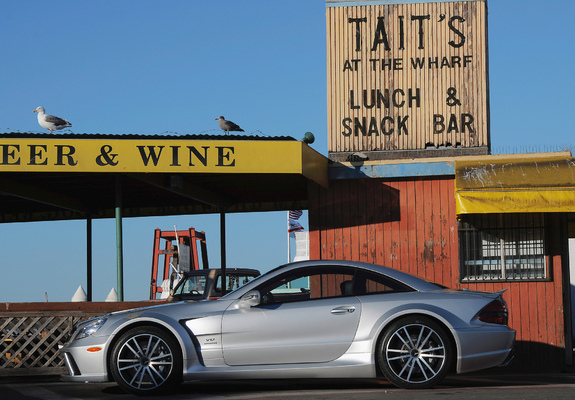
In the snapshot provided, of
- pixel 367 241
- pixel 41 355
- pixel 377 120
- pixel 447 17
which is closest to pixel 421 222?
pixel 367 241

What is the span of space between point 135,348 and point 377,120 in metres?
7.66

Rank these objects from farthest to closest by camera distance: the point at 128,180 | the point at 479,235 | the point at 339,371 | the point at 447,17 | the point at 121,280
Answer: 1. the point at 447,17
2. the point at 128,180
3. the point at 479,235
4. the point at 121,280
5. the point at 339,371

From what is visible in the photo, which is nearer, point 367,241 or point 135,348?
point 135,348

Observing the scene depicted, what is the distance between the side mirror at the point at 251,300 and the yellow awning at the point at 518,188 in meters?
4.79

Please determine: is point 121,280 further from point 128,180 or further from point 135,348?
point 135,348

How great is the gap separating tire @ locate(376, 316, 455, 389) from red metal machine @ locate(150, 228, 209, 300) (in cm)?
1851

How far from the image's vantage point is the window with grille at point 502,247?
41.6 ft

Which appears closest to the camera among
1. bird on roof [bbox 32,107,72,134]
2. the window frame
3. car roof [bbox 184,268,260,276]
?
the window frame

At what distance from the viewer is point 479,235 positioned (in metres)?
12.9

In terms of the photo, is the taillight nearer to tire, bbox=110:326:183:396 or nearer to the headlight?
tire, bbox=110:326:183:396

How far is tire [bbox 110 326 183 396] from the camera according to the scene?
26.6ft

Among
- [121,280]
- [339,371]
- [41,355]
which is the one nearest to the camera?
[339,371]

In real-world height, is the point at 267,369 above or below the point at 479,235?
below

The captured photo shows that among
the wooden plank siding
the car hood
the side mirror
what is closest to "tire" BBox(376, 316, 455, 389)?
the side mirror
